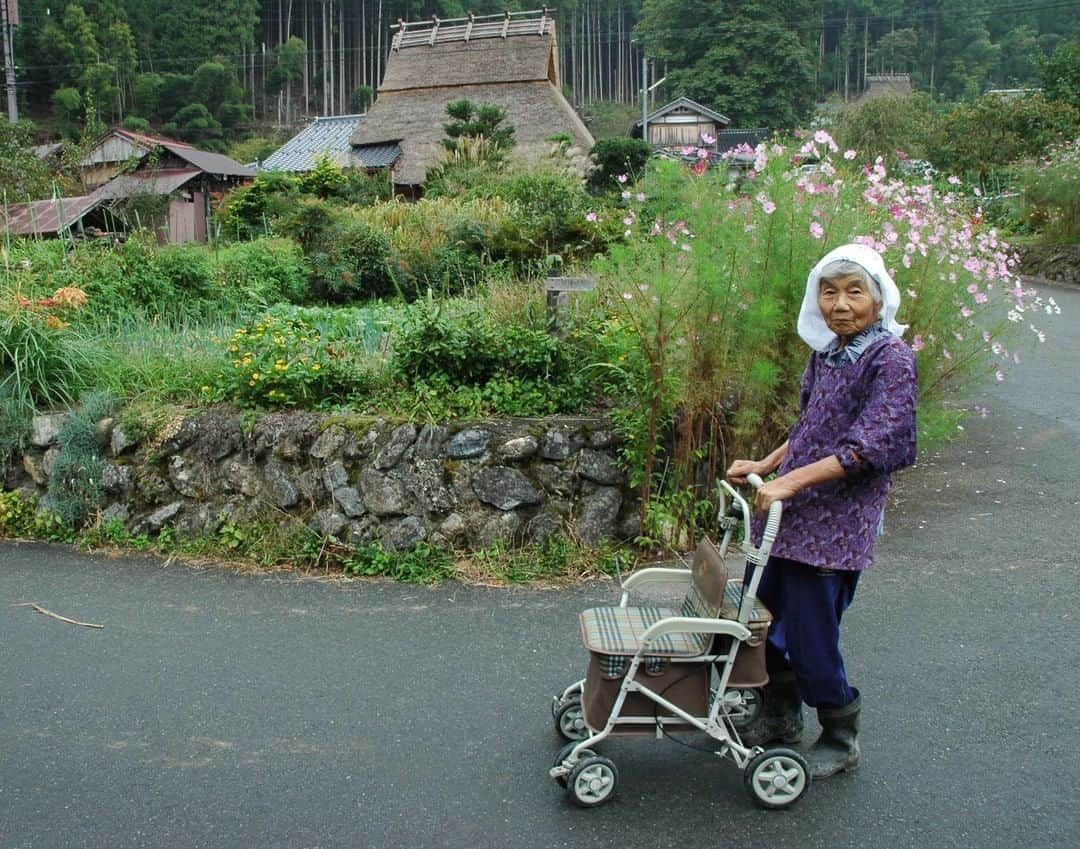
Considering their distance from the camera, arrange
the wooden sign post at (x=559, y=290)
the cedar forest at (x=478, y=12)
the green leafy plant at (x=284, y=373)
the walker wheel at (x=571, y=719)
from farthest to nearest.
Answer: the cedar forest at (x=478, y=12) < the wooden sign post at (x=559, y=290) < the green leafy plant at (x=284, y=373) < the walker wheel at (x=571, y=719)

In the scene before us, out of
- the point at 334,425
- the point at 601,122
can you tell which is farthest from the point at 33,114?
the point at 334,425

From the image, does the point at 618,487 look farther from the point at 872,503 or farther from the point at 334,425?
the point at 872,503

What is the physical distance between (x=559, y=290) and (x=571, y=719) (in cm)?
343

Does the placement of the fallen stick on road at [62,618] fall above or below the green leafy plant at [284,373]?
below

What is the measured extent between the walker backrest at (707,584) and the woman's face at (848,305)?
0.87m

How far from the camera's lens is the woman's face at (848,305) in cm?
320

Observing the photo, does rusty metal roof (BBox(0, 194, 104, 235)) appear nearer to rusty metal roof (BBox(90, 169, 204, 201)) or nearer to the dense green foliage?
rusty metal roof (BBox(90, 169, 204, 201))

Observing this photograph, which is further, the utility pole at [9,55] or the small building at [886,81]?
the small building at [886,81]

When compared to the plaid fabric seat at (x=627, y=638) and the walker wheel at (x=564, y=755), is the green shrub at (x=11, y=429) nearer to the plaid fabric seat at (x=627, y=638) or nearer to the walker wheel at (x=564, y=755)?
the plaid fabric seat at (x=627, y=638)

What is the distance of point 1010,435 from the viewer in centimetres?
820

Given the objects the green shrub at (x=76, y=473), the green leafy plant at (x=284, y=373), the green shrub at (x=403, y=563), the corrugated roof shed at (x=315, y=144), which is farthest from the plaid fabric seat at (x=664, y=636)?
the corrugated roof shed at (x=315, y=144)

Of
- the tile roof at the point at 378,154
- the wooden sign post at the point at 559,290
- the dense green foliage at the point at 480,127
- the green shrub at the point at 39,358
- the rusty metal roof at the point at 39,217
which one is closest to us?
the wooden sign post at the point at 559,290

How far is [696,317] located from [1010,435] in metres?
4.15

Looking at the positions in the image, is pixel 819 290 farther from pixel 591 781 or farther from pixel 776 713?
pixel 591 781
